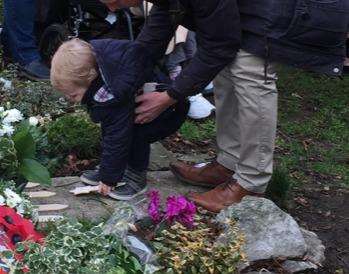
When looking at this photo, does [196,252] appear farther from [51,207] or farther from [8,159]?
[51,207]

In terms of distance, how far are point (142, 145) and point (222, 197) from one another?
51cm

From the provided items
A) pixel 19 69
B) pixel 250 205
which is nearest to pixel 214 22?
pixel 250 205

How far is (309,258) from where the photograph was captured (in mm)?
3373

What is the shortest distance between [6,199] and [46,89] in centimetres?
235

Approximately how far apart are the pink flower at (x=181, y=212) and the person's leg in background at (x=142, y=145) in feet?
1.94

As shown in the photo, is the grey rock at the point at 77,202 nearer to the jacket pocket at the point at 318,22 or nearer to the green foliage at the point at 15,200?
the green foliage at the point at 15,200

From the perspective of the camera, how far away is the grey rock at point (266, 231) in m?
3.26

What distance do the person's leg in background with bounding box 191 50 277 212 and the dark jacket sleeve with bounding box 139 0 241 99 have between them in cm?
12

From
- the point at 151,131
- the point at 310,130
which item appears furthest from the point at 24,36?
the point at 151,131

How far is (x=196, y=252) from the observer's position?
2.84 m

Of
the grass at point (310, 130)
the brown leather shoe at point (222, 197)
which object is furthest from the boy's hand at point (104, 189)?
the grass at point (310, 130)

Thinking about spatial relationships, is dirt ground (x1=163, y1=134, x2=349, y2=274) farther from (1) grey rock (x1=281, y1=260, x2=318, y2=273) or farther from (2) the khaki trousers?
(2) the khaki trousers

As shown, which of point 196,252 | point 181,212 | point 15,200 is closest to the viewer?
point 196,252

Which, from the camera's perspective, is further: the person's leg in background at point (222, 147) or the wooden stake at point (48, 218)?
the person's leg in background at point (222, 147)
